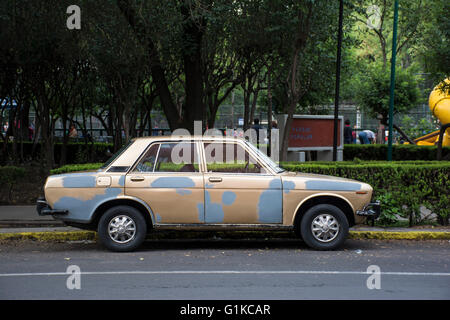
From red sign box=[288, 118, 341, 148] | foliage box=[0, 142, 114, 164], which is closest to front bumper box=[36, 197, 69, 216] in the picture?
red sign box=[288, 118, 341, 148]

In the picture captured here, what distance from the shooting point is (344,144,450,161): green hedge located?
20859mm

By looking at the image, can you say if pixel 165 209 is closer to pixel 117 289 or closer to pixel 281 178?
pixel 281 178

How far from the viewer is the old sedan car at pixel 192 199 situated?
8.25 meters

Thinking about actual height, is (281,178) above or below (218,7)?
below

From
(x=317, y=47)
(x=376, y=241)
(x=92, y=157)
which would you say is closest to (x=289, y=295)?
(x=376, y=241)

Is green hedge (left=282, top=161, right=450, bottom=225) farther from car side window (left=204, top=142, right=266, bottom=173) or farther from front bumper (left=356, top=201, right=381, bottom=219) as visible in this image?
car side window (left=204, top=142, right=266, bottom=173)

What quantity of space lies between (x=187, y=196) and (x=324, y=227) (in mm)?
1994

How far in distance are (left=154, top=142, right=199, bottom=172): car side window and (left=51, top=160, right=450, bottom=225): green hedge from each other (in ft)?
9.07

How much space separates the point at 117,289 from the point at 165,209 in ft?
7.37

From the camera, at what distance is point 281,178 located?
8.37 meters

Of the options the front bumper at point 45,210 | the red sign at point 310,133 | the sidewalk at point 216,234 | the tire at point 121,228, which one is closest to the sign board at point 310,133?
the red sign at point 310,133

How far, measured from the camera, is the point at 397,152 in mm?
21797

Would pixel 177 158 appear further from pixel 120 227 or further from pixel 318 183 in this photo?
pixel 318 183

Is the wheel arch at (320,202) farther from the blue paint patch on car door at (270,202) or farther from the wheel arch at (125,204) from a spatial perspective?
the wheel arch at (125,204)
